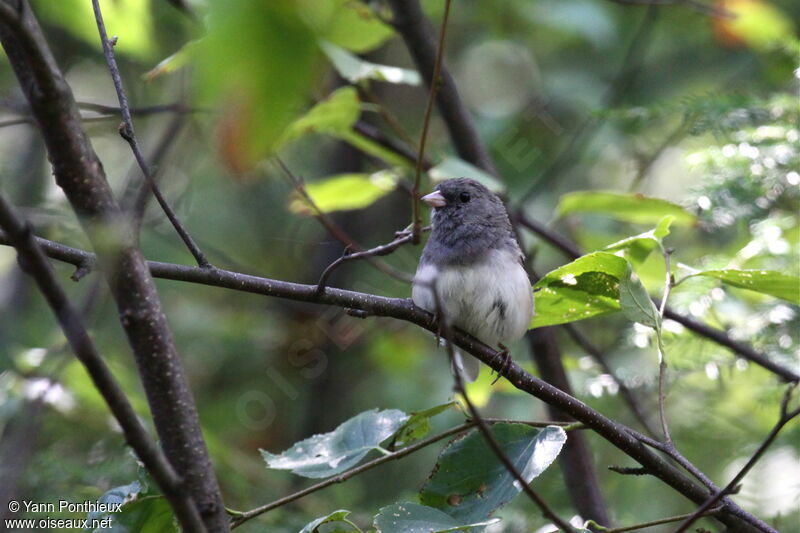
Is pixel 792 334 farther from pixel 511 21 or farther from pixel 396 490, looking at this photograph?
pixel 511 21

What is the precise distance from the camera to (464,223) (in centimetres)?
252

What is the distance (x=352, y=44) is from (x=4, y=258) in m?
2.95

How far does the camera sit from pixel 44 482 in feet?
7.64

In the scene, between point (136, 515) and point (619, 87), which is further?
point (619, 87)

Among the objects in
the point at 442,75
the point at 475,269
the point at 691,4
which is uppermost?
the point at 691,4

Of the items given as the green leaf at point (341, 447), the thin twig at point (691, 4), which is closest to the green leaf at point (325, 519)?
the green leaf at point (341, 447)

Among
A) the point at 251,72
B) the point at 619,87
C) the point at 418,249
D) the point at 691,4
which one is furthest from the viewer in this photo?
the point at 418,249

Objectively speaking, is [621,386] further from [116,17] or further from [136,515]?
[116,17]

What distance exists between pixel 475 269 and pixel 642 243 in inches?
26.4

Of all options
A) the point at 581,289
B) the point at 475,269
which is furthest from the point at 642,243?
the point at 475,269

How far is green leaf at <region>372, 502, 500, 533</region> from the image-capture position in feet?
4.22

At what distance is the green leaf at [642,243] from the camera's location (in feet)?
5.25

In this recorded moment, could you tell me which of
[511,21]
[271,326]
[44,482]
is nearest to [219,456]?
[44,482]

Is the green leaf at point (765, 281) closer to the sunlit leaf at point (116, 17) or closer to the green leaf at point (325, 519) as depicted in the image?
the green leaf at point (325, 519)
